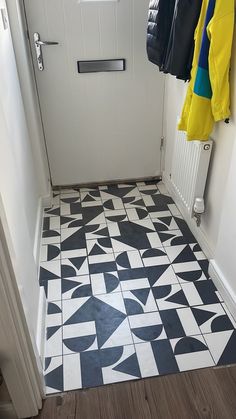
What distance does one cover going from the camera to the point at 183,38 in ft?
5.26

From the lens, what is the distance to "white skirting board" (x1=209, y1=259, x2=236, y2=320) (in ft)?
5.38

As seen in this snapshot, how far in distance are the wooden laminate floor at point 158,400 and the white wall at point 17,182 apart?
327 millimetres

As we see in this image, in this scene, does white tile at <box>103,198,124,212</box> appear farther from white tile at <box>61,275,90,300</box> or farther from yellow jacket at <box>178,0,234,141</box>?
yellow jacket at <box>178,0,234,141</box>

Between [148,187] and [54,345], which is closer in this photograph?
[54,345]

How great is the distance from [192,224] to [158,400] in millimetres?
1112

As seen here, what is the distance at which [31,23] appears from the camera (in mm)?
2096

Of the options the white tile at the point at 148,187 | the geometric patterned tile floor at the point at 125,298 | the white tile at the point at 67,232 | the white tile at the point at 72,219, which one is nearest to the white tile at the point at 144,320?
the geometric patterned tile floor at the point at 125,298

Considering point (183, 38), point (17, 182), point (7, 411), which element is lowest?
point (7, 411)

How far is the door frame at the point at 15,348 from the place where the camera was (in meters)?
1.01

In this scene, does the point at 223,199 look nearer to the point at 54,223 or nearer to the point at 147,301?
the point at 147,301

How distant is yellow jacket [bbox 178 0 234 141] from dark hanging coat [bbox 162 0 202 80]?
0.16 feet

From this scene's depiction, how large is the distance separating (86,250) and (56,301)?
41 centimetres

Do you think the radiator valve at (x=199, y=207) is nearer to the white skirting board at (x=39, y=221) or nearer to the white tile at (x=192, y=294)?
the white tile at (x=192, y=294)

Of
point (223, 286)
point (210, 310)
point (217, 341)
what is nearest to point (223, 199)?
point (223, 286)
